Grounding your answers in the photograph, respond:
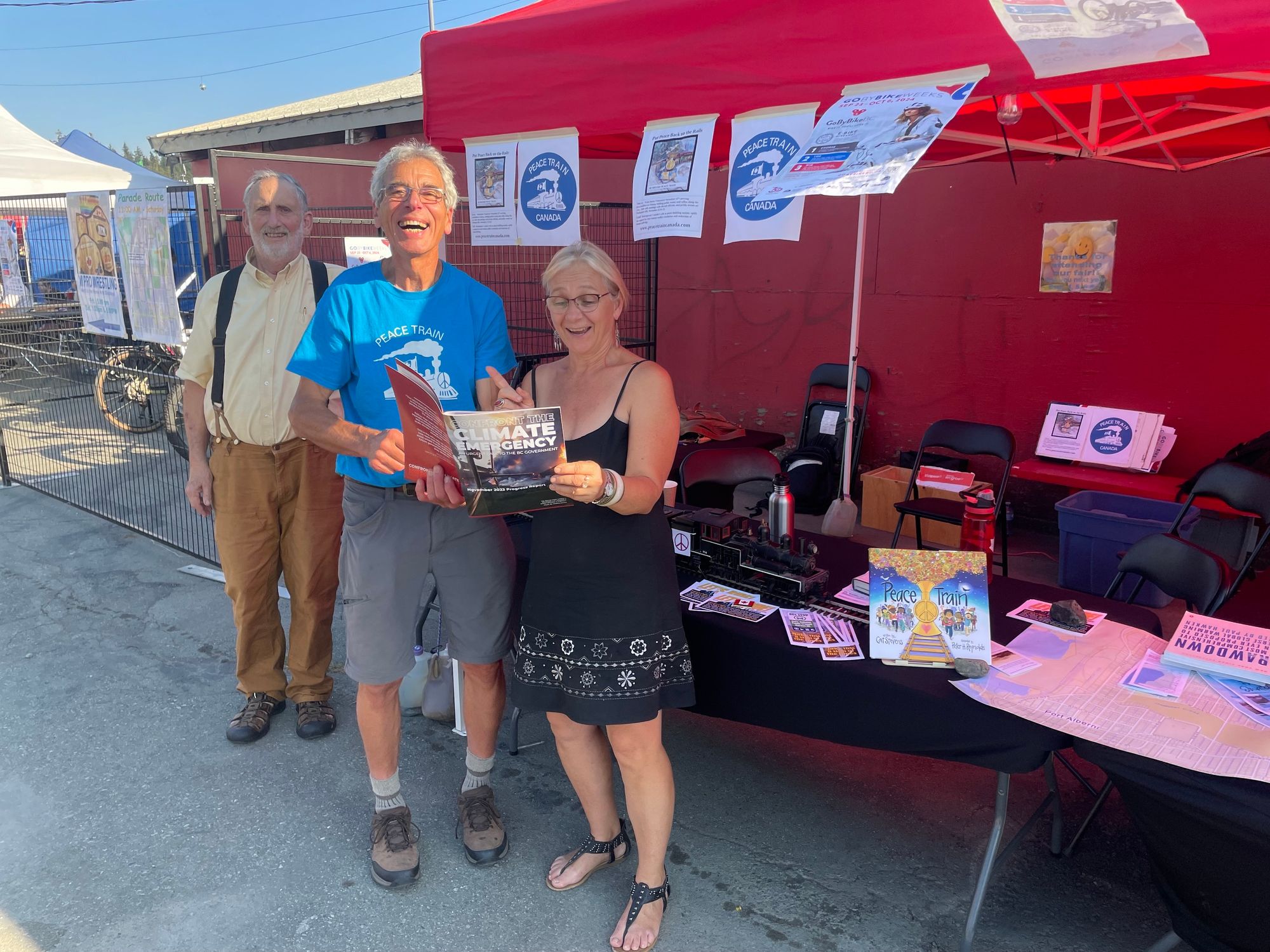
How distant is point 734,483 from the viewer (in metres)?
4.33

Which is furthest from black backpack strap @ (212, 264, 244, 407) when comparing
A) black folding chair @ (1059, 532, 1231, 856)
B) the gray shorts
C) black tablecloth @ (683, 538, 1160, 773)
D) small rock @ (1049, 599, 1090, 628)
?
black folding chair @ (1059, 532, 1231, 856)

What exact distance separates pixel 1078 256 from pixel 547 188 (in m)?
3.82

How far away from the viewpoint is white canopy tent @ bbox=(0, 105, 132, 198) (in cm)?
1059

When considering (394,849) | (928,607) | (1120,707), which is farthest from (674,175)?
(394,849)

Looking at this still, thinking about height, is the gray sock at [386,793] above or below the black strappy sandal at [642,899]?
above

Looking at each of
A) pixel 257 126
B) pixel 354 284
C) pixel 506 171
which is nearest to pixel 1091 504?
pixel 506 171

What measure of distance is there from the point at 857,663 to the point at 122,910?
2.17m

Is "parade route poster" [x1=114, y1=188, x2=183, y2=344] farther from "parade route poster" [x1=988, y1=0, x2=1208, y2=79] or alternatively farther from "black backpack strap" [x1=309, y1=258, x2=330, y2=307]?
"parade route poster" [x1=988, y1=0, x2=1208, y2=79]

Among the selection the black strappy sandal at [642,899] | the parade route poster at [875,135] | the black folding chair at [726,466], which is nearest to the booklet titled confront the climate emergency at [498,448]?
the parade route poster at [875,135]

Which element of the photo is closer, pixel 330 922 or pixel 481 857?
pixel 330 922

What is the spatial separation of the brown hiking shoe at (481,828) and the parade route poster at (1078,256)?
15.7ft

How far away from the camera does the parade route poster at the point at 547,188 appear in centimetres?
326

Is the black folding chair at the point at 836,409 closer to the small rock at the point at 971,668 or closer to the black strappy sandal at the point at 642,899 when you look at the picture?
the small rock at the point at 971,668

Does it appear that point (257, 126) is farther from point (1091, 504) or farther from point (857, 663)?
point (857, 663)
